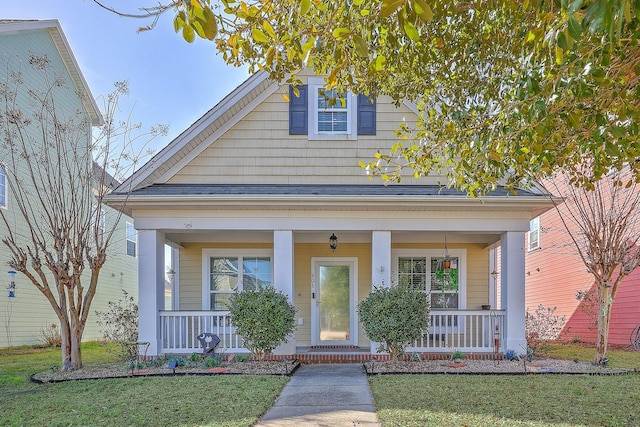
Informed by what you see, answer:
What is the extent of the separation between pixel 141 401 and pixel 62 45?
13.4 metres

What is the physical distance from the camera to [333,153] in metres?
10.1

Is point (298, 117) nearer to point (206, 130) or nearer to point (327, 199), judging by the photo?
point (206, 130)

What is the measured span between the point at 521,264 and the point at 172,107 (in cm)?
907

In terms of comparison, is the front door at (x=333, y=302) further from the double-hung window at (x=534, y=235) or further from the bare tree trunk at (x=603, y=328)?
the double-hung window at (x=534, y=235)

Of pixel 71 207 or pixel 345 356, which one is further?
pixel 345 356

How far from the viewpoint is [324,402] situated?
5941 mm

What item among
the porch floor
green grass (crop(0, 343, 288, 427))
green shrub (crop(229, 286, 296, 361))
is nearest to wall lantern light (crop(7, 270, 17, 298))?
green grass (crop(0, 343, 288, 427))

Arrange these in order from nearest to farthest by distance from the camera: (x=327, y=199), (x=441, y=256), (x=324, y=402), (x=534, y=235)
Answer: (x=324, y=402)
(x=327, y=199)
(x=441, y=256)
(x=534, y=235)

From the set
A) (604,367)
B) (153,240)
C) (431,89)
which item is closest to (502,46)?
(431,89)

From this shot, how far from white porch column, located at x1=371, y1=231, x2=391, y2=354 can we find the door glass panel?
6.43 feet

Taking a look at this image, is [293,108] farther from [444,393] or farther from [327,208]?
[444,393]

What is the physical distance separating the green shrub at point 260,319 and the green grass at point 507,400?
6.56 feet

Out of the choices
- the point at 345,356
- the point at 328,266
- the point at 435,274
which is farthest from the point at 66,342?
the point at 435,274

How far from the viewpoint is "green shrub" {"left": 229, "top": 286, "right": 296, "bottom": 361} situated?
8.41m
